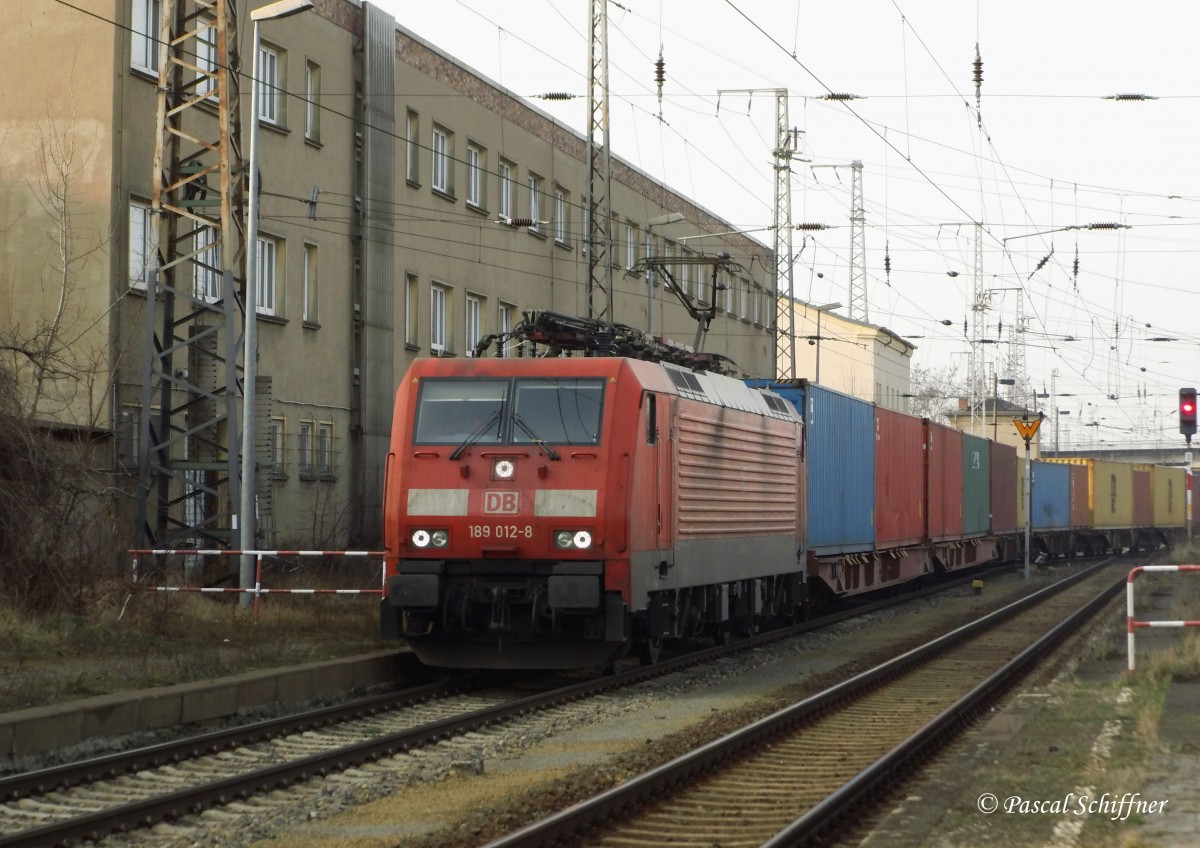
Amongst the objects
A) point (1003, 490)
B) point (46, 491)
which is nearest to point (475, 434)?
point (46, 491)

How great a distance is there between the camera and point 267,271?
86.0 feet

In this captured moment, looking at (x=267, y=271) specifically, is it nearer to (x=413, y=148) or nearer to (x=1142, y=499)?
(x=413, y=148)

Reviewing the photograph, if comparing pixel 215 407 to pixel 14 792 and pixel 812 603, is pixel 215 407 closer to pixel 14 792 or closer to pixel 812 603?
pixel 812 603

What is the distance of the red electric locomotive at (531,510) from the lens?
13531 mm

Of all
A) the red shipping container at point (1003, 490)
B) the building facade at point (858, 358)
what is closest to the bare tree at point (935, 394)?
the building facade at point (858, 358)

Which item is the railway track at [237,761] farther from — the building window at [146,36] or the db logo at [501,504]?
the building window at [146,36]

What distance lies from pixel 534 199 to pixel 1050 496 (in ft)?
61.7

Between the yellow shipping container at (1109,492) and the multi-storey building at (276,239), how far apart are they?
65.8 ft

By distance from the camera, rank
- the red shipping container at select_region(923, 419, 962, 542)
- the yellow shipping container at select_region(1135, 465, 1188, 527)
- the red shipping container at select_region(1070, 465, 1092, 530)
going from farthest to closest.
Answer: the yellow shipping container at select_region(1135, 465, 1188, 527)
the red shipping container at select_region(1070, 465, 1092, 530)
the red shipping container at select_region(923, 419, 962, 542)

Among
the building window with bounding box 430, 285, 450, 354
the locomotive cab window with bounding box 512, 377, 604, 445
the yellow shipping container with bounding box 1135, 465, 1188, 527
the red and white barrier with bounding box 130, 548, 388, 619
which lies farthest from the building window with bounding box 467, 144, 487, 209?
the yellow shipping container with bounding box 1135, 465, 1188, 527

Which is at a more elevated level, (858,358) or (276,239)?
(858,358)

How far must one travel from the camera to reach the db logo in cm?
1366

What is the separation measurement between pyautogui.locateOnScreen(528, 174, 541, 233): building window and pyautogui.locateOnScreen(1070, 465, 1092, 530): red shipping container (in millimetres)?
20324

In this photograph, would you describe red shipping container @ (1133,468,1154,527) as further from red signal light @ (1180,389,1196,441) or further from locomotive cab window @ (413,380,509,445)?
locomotive cab window @ (413,380,509,445)
